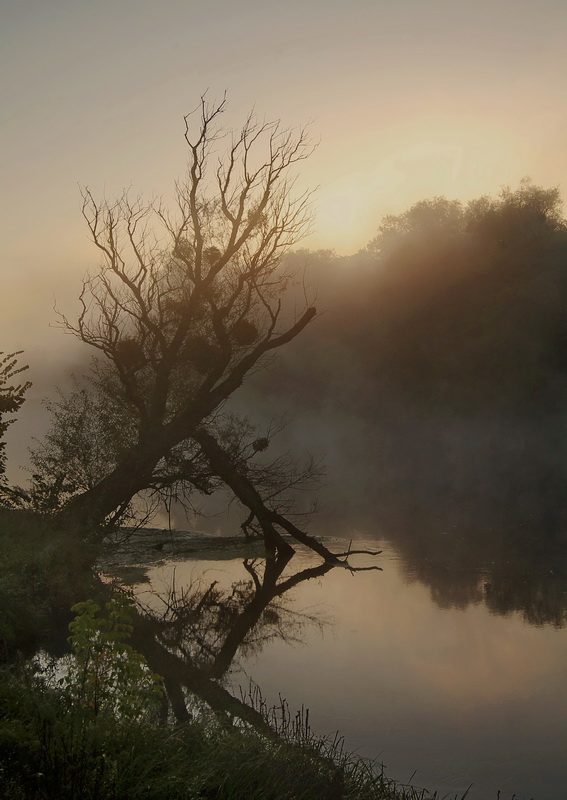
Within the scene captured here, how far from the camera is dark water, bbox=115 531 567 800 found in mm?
10255

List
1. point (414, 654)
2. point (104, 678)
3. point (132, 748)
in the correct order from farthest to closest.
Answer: point (414, 654)
point (104, 678)
point (132, 748)

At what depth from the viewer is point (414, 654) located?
14547mm

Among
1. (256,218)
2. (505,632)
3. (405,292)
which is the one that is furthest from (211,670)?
(405,292)

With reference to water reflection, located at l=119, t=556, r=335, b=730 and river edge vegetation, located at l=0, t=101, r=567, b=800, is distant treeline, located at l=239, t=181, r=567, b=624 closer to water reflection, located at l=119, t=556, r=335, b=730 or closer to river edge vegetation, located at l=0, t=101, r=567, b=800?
river edge vegetation, located at l=0, t=101, r=567, b=800

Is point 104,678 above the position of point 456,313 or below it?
below

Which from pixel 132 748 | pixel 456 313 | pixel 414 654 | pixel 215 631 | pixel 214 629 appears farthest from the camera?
pixel 456 313

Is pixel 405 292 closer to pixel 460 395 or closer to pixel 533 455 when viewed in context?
pixel 460 395

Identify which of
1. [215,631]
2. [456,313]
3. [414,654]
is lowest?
[215,631]

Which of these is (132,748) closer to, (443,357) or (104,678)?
(104,678)

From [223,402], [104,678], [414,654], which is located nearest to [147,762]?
[104,678]

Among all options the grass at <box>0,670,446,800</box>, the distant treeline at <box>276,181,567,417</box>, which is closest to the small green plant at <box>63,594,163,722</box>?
the grass at <box>0,670,446,800</box>

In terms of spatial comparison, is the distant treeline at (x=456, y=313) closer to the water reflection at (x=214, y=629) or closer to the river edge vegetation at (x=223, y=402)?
the river edge vegetation at (x=223, y=402)

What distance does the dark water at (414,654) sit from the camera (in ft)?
33.6

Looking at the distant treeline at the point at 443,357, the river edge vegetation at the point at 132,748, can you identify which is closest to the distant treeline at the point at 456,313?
the distant treeline at the point at 443,357
